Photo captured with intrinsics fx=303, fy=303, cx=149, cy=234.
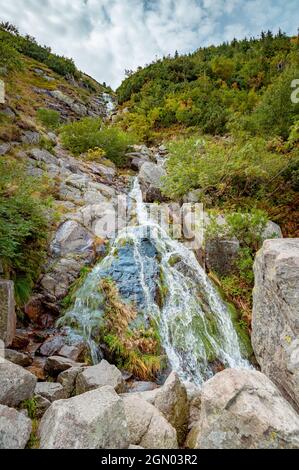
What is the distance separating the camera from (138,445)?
11.2 feet

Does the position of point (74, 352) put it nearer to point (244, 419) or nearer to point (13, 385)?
point (13, 385)

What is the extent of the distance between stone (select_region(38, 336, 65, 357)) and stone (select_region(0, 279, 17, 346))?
25.6 inches

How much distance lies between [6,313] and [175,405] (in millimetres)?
3616

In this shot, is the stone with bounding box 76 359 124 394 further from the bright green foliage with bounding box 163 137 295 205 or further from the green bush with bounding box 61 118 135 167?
the green bush with bounding box 61 118 135 167

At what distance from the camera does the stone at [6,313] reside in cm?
574

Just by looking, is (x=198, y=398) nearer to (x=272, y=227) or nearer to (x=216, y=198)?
(x=272, y=227)

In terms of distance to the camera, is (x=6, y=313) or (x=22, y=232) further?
(x=22, y=232)

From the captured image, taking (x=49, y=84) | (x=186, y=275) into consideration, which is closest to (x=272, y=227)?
(x=186, y=275)

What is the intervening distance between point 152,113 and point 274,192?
18.5 m

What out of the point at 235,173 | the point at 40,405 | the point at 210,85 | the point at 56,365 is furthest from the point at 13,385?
the point at 210,85

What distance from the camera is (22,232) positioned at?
6734mm

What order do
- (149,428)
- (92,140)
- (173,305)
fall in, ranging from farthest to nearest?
(92,140) < (173,305) < (149,428)

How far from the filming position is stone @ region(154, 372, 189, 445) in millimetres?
4047

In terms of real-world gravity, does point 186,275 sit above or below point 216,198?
below
